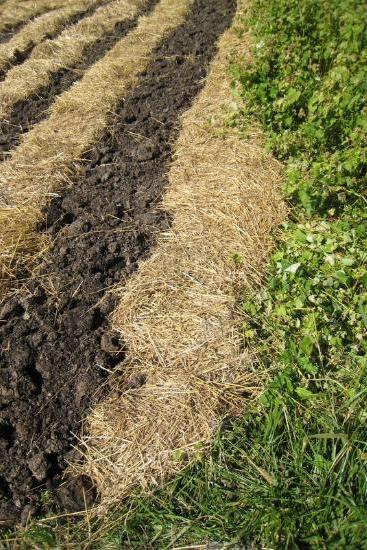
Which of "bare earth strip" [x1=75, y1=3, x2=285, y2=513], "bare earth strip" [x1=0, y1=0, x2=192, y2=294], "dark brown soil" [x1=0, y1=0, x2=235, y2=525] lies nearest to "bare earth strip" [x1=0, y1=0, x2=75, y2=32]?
"bare earth strip" [x1=0, y1=0, x2=192, y2=294]

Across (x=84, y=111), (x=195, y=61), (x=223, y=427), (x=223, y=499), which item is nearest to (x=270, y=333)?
(x=223, y=427)

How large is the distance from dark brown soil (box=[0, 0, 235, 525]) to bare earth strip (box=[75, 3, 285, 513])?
0.12m

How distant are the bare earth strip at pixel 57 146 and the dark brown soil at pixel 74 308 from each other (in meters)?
0.15

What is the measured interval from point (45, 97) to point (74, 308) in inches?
140

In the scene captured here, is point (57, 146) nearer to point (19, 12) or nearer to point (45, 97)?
point (45, 97)

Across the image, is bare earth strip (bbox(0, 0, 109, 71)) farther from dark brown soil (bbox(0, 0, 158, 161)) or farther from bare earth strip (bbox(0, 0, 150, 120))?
dark brown soil (bbox(0, 0, 158, 161))

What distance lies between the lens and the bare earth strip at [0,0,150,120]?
527cm

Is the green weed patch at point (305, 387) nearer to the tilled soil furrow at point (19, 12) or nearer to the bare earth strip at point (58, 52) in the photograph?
the bare earth strip at point (58, 52)

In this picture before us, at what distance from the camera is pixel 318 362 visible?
2131 millimetres

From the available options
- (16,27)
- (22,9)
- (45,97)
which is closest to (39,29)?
(16,27)

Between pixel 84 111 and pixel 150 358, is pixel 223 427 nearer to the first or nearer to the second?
pixel 150 358

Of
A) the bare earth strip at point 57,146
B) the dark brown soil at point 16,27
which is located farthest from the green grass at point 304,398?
the dark brown soil at point 16,27

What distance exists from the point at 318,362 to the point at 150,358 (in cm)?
85

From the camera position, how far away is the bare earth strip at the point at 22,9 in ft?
26.7
